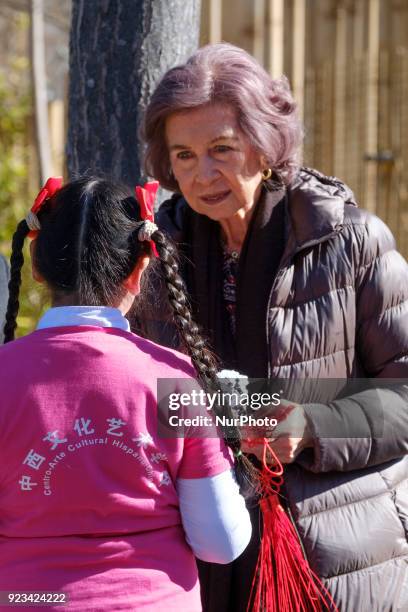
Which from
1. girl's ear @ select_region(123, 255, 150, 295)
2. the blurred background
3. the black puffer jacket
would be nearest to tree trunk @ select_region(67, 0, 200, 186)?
the black puffer jacket

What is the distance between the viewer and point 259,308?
2.45m

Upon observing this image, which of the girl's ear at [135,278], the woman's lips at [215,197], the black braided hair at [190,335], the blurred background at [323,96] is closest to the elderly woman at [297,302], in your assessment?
the woman's lips at [215,197]

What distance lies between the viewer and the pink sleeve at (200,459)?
1817 millimetres

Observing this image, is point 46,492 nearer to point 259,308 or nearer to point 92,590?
point 92,590

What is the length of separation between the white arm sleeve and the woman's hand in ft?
1.19

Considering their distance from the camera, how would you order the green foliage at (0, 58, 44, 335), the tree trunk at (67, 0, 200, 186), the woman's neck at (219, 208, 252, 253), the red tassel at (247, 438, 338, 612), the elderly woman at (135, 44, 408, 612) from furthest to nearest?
the green foliage at (0, 58, 44, 335)
the tree trunk at (67, 0, 200, 186)
the woman's neck at (219, 208, 252, 253)
the elderly woman at (135, 44, 408, 612)
the red tassel at (247, 438, 338, 612)

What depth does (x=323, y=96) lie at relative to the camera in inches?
261

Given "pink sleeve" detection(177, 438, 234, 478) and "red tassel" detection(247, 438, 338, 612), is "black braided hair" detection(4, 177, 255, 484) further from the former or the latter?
"red tassel" detection(247, 438, 338, 612)

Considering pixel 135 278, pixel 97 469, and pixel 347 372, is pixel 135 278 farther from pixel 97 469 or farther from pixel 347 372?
pixel 347 372

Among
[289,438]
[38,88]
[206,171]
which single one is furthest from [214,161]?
[38,88]

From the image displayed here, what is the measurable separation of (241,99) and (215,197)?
253 mm

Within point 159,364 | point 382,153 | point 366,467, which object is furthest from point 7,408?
point 382,153

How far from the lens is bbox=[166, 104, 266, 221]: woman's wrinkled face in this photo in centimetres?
249

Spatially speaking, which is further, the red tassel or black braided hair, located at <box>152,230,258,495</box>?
the red tassel
